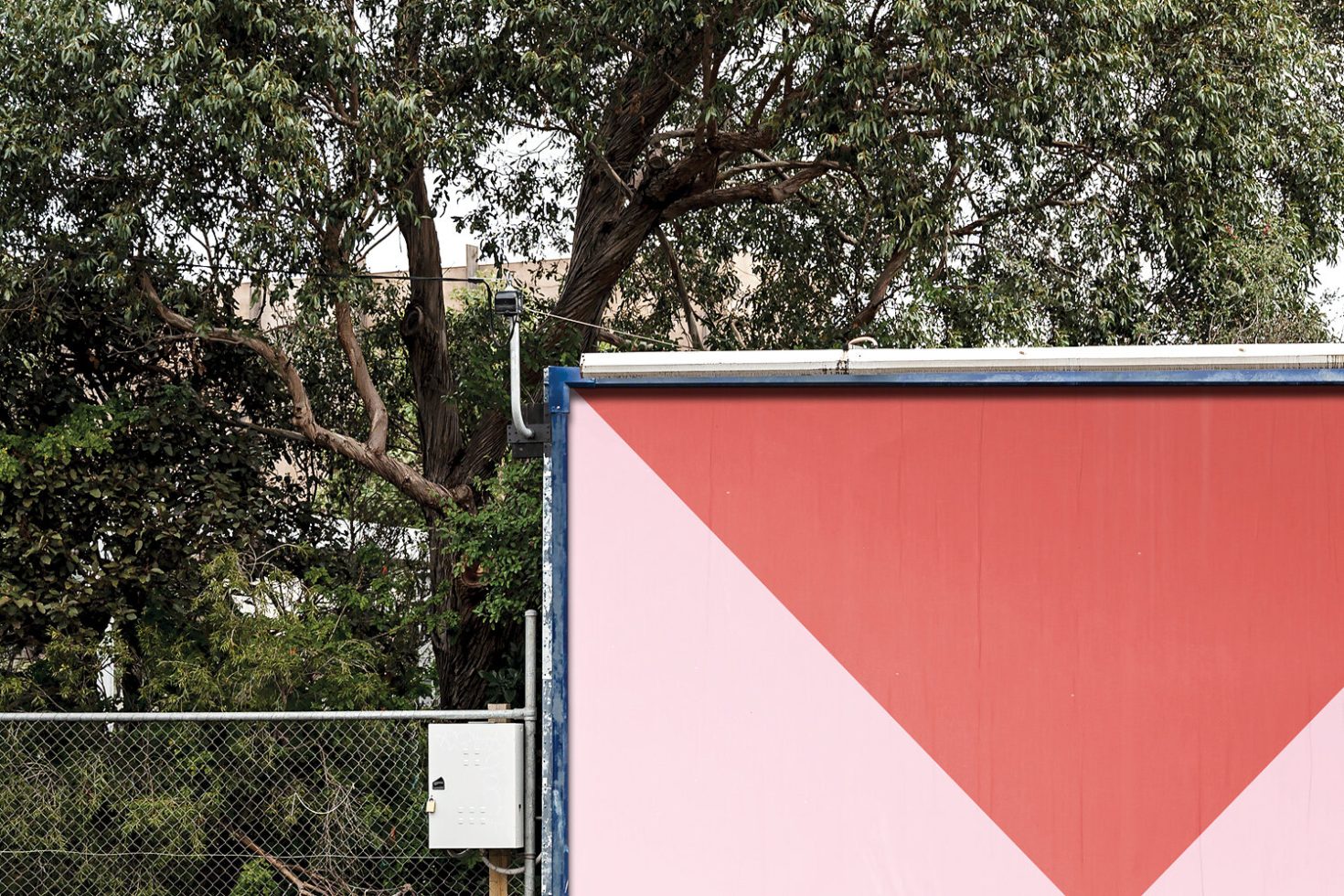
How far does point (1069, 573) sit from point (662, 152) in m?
7.78

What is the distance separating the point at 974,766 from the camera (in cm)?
392

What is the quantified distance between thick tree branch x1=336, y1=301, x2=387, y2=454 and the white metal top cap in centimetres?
607

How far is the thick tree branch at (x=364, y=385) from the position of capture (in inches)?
385

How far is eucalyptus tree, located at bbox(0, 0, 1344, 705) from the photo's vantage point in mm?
7973

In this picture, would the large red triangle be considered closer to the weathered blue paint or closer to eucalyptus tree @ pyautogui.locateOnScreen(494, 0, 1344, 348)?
the weathered blue paint

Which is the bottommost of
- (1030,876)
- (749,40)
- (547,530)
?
(1030,876)

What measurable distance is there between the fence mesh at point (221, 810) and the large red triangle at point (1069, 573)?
12.5 feet

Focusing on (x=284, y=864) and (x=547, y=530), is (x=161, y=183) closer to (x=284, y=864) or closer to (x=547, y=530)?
(x=284, y=864)

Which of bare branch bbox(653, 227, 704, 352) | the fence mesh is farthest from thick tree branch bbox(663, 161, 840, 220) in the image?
the fence mesh

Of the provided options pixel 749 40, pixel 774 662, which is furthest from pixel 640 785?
pixel 749 40

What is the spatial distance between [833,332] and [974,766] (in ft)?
22.5

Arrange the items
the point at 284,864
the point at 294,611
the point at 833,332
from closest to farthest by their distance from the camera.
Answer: the point at 284,864
the point at 294,611
the point at 833,332

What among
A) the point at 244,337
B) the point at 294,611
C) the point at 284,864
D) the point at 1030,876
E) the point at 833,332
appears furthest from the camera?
the point at 833,332

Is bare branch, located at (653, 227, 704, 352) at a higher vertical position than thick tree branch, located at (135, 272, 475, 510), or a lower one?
higher
